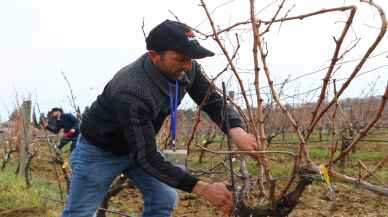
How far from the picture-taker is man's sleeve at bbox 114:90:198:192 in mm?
2160

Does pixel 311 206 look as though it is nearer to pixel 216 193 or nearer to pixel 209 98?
pixel 209 98

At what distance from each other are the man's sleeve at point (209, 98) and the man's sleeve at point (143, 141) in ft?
1.93

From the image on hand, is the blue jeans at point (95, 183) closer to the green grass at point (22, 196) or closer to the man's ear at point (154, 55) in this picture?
the man's ear at point (154, 55)

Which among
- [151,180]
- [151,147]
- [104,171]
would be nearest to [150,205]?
[151,180]

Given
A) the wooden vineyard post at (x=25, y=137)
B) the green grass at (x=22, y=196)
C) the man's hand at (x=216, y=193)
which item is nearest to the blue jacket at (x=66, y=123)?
the wooden vineyard post at (x=25, y=137)

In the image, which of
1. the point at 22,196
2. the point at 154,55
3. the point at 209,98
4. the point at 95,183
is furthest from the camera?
the point at 22,196

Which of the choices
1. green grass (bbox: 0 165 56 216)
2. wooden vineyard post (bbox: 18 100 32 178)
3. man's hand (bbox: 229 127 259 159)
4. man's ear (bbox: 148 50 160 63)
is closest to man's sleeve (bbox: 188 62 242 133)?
man's hand (bbox: 229 127 259 159)

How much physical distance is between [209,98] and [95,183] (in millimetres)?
790

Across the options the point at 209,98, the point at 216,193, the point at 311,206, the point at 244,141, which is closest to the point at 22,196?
the point at 311,206

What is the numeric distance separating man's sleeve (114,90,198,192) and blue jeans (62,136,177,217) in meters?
0.49

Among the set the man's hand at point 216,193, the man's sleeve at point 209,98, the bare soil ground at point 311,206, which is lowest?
the bare soil ground at point 311,206

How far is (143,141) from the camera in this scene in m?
2.17

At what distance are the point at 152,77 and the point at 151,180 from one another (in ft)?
2.22

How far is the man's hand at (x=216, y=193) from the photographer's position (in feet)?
7.02
